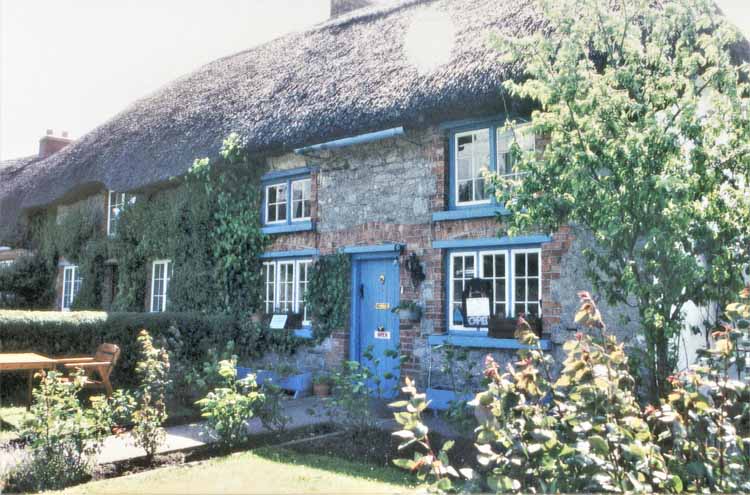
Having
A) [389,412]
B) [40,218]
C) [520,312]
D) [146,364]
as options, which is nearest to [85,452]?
[146,364]

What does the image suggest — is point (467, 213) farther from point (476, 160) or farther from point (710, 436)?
point (710, 436)

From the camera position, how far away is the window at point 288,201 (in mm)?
11336

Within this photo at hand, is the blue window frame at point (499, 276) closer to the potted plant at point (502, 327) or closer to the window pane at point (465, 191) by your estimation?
the potted plant at point (502, 327)

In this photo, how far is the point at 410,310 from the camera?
9172mm

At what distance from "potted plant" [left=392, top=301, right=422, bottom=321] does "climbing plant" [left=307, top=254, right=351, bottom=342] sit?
4.05 ft

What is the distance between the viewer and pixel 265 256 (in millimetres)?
11609

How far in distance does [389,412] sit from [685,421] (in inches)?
204

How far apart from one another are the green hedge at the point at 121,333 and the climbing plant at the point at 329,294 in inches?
54.5

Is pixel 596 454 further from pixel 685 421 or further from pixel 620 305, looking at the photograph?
pixel 620 305

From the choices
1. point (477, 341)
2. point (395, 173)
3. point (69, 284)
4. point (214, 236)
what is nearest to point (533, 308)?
point (477, 341)

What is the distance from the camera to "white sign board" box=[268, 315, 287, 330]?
1097 centimetres

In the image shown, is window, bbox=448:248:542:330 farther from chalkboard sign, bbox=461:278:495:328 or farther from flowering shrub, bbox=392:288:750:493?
flowering shrub, bbox=392:288:750:493

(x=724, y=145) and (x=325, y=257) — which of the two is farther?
(x=325, y=257)

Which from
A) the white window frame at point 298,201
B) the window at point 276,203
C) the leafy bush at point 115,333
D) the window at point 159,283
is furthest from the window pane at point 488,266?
the window at point 159,283
